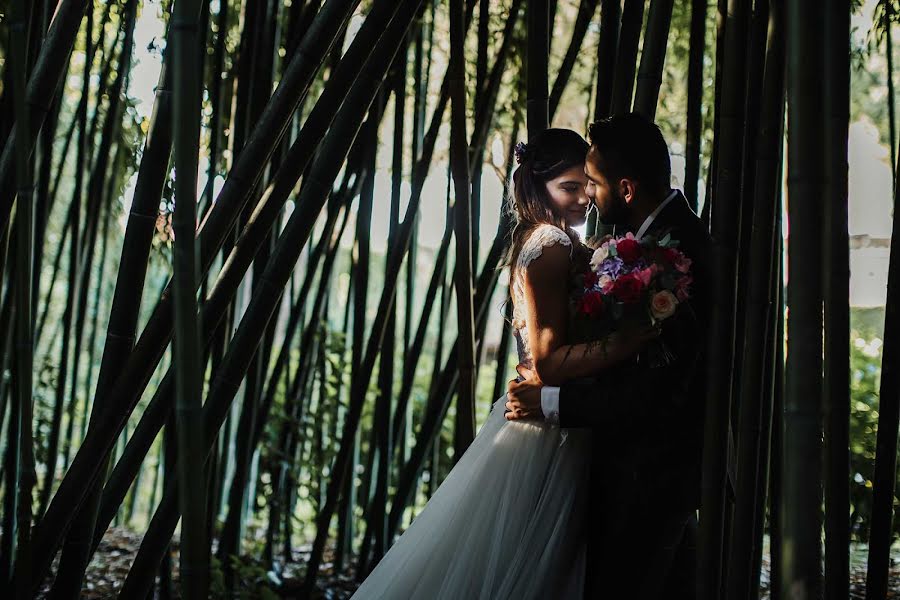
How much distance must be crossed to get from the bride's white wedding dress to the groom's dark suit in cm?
7

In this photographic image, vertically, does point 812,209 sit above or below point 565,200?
below

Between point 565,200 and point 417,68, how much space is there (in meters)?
1.54

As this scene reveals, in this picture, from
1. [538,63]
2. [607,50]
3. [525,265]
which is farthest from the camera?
[607,50]

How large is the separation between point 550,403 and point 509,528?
232 mm

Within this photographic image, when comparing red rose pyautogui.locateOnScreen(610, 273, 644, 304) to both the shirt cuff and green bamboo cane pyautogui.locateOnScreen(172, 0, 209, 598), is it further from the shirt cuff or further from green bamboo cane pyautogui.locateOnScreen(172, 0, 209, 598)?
green bamboo cane pyautogui.locateOnScreen(172, 0, 209, 598)

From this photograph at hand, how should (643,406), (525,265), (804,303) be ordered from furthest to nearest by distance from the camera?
(525,265), (643,406), (804,303)

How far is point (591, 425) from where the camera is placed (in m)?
1.51

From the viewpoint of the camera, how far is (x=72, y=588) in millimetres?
1628

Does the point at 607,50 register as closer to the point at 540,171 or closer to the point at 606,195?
the point at 540,171

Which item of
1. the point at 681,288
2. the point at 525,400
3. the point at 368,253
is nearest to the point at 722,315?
the point at 681,288

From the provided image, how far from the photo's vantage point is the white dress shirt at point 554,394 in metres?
1.52

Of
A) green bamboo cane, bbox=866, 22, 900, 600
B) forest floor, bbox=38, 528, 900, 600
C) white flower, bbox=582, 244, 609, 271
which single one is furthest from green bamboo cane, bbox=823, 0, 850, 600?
forest floor, bbox=38, 528, 900, 600

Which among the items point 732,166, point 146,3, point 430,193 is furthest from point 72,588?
point 430,193

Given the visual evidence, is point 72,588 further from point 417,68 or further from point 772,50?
point 417,68
